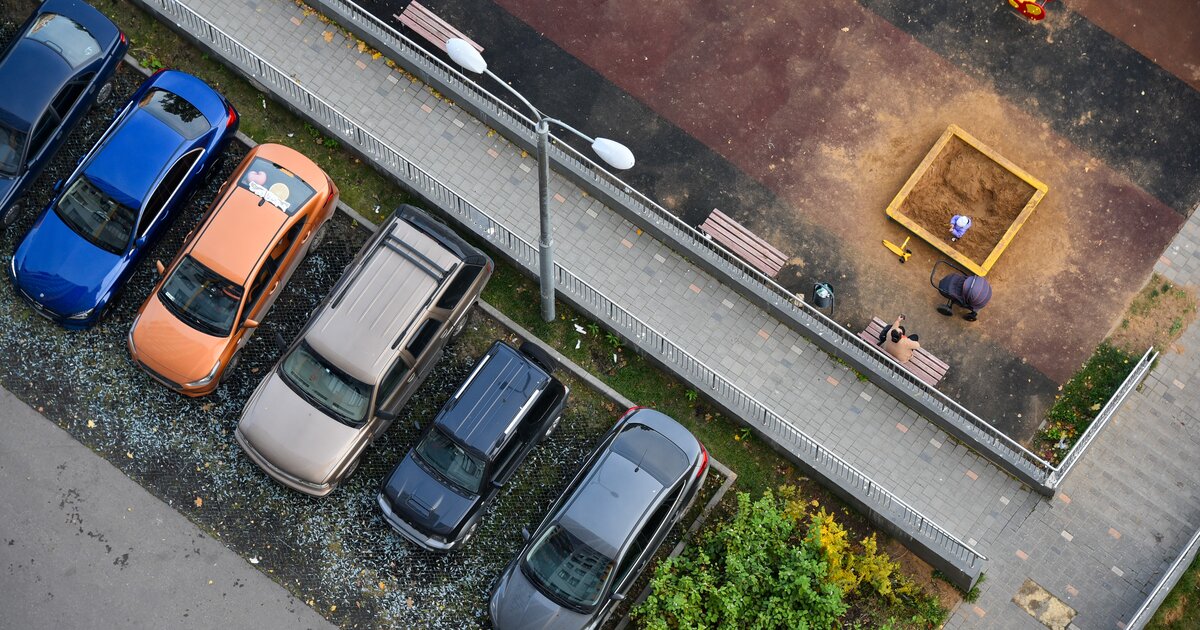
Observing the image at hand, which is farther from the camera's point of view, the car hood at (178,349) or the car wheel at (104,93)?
the car wheel at (104,93)

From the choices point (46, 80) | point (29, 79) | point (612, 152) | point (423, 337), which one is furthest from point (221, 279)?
point (612, 152)

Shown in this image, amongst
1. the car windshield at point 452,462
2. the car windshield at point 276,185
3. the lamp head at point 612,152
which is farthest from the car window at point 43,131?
the lamp head at point 612,152

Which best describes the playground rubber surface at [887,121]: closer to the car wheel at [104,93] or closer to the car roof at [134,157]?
the car roof at [134,157]

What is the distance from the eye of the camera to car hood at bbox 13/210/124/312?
21.3 meters

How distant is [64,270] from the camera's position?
2130 cm

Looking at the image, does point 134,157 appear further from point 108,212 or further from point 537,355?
point 537,355

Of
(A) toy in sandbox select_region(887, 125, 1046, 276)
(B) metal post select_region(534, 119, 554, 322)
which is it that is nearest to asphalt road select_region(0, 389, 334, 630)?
(B) metal post select_region(534, 119, 554, 322)

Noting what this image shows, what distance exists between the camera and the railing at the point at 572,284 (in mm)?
20703

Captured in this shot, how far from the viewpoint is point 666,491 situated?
19875 mm

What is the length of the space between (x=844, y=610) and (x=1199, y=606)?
A: 20.5 feet

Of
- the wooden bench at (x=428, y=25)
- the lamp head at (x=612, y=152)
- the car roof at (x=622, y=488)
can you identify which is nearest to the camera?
the lamp head at (x=612, y=152)

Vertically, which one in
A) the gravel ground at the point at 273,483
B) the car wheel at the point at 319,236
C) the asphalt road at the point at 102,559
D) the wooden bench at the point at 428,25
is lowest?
the asphalt road at the point at 102,559

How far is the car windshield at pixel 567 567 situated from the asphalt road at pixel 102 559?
3785 mm

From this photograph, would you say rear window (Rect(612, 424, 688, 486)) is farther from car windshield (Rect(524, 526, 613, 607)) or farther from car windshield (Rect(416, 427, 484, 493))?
car windshield (Rect(416, 427, 484, 493))
